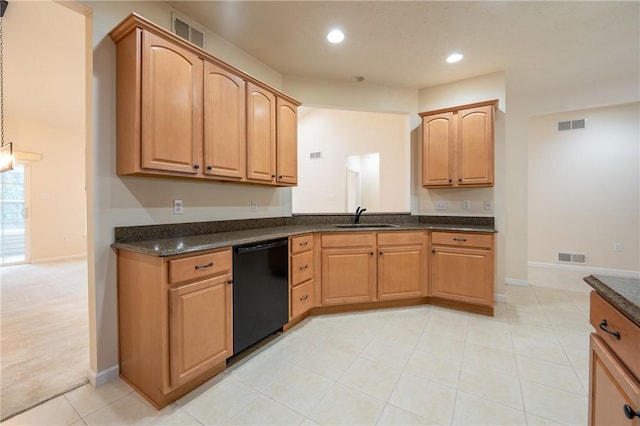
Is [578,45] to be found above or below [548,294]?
above

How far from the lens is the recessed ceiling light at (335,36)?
98.3 inches

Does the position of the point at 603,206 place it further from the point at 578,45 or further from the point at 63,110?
the point at 63,110

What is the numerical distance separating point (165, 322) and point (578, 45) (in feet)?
14.3

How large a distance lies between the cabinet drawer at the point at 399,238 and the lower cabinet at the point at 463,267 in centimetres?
16

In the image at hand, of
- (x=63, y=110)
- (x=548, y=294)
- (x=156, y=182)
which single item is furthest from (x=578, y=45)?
(x=63, y=110)

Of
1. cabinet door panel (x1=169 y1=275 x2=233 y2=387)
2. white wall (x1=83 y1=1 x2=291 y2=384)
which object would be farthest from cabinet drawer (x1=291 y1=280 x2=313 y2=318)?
white wall (x1=83 y1=1 x2=291 y2=384)

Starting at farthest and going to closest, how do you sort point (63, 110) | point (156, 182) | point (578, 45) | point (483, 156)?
point (63, 110), point (483, 156), point (578, 45), point (156, 182)

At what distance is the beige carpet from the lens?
5.64 feet

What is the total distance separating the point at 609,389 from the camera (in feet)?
2.79

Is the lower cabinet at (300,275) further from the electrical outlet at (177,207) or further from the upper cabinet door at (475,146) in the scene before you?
the upper cabinet door at (475,146)

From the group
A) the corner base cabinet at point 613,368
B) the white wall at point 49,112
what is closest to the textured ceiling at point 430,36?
the white wall at point 49,112

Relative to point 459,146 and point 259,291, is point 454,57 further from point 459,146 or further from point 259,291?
point 259,291

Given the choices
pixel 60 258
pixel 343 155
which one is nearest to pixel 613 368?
pixel 343 155

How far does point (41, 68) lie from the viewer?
3.27 meters
